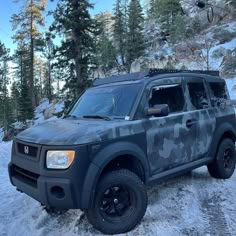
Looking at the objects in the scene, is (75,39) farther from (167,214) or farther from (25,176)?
(167,214)

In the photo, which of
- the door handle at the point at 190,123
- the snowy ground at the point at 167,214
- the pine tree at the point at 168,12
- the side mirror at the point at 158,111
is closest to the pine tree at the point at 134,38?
the pine tree at the point at 168,12

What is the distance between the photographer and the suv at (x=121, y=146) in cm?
335

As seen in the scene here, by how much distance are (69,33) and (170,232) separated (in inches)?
722

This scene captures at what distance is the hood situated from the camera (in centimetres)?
343

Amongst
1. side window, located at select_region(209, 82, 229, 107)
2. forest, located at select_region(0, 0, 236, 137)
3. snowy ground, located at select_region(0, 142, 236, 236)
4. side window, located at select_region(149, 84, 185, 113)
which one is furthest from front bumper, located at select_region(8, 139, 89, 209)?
forest, located at select_region(0, 0, 236, 137)

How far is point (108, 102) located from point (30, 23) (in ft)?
109

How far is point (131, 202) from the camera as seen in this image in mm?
3824

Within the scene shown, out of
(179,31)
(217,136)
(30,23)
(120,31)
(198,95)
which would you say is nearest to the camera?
(198,95)

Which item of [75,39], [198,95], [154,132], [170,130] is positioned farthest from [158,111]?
[75,39]

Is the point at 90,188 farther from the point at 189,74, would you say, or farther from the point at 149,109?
the point at 189,74

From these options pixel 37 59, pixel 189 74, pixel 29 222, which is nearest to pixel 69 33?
pixel 189 74

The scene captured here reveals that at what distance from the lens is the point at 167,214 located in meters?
4.11

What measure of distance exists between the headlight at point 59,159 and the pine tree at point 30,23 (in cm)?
3158

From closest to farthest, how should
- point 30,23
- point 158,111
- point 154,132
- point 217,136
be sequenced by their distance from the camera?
point 158,111 < point 154,132 < point 217,136 < point 30,23
